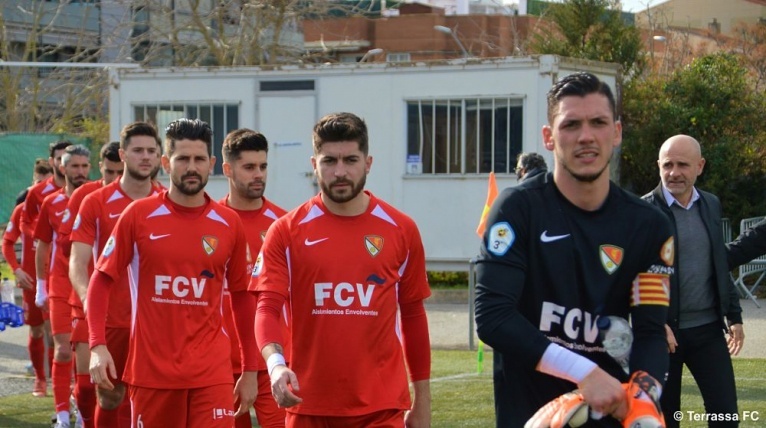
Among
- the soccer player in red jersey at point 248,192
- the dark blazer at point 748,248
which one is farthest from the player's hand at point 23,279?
the dark blazer at point 748,248

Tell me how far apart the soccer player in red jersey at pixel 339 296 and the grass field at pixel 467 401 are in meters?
5.02

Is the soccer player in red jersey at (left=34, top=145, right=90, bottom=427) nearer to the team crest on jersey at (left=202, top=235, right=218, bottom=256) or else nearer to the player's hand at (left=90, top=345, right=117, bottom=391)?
the team crest on jersey at (left=202, top=235, right=218, bottom=256)

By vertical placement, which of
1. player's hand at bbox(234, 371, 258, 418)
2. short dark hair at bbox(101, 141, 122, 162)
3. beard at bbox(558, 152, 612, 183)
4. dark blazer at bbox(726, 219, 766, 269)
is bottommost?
player's hand at bbox(234, 371, 258, 418)

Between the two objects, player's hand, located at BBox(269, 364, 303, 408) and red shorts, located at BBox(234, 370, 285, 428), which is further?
red shorts, located at BBox(234, 370, 285, 428)

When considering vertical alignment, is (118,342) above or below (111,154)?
below

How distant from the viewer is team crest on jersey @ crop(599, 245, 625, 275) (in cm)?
428

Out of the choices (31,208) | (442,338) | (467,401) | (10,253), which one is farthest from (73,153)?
(442,338)

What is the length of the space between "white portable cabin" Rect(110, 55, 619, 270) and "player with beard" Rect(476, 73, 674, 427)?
17.6 m

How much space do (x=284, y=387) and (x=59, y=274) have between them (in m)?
6.85

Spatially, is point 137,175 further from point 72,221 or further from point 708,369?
point 708,369

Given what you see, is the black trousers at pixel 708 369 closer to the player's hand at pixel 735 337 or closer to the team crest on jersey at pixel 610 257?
the player's hand at pixel 735 337

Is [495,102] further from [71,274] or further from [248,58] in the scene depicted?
[71,274]

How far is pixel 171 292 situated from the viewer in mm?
7234

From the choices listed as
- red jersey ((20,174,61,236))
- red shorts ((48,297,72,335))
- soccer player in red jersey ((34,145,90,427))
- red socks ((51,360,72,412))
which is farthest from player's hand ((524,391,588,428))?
red jersey ((20,174,61,236))
